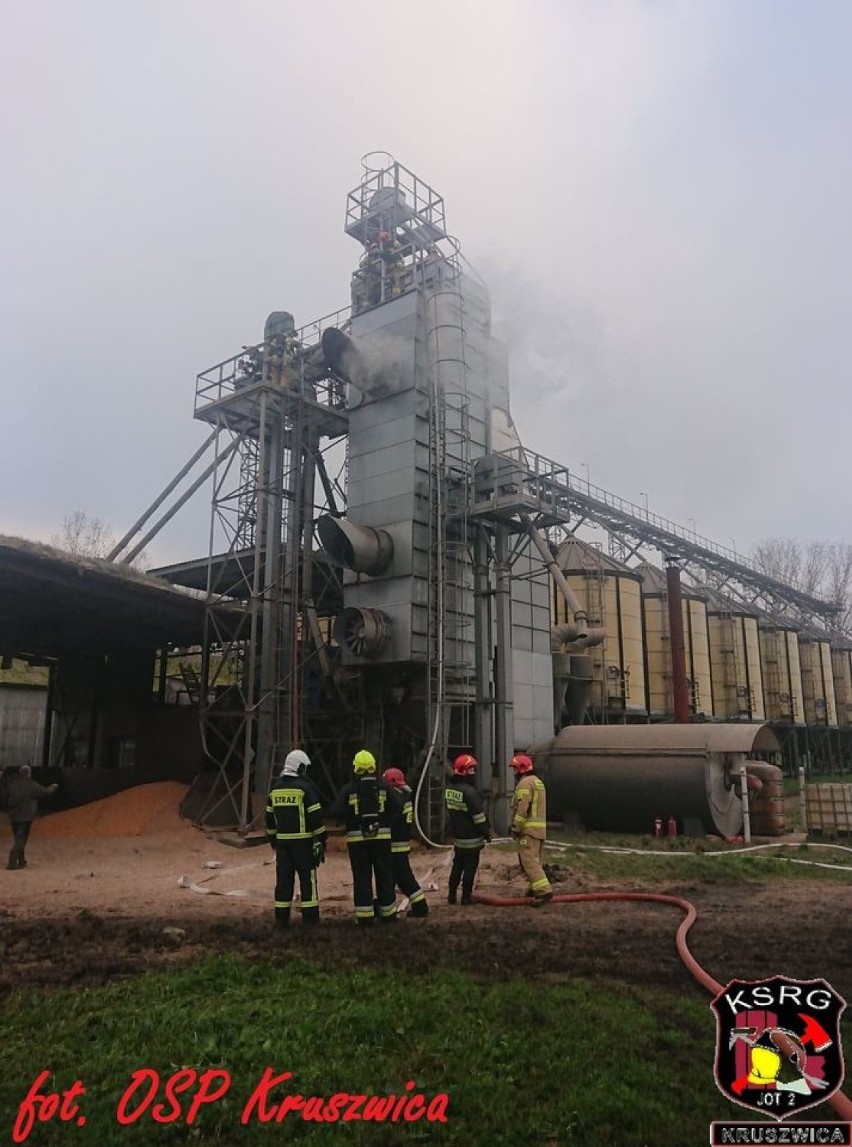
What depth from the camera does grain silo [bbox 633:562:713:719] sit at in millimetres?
31875

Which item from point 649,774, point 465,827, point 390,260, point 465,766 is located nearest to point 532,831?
point 465,827

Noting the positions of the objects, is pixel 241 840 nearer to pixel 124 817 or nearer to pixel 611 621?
pixel 124 817

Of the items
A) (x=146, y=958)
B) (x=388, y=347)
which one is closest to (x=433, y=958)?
(x=146, y=958)

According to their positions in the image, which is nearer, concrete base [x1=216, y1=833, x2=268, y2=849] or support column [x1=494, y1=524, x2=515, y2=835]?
concrete base [x1=216, y1=833, x2=268, y2=849]

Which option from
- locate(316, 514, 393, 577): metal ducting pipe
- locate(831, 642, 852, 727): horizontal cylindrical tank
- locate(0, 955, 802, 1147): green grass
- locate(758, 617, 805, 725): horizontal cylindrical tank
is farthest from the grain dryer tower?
locate(831, 642, 852, 727): horizontal cylindrical tank

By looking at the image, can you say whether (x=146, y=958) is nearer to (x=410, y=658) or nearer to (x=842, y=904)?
(x=842, y=904)

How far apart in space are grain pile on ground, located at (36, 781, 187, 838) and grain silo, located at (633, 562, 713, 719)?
61.2ft

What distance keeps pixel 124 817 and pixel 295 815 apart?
38.0 feet

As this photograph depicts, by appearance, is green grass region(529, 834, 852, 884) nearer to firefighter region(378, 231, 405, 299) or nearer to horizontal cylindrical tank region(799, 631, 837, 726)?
firefighter region(378, 231, 405, 299)

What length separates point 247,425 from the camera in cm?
2194

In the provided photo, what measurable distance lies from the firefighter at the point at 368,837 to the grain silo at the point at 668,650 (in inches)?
930

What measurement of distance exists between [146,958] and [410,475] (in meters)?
13.4

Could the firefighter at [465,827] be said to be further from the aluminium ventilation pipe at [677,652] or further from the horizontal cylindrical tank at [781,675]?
the horizontal cylindrical tank at [781,675]

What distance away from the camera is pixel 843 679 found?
165ft
